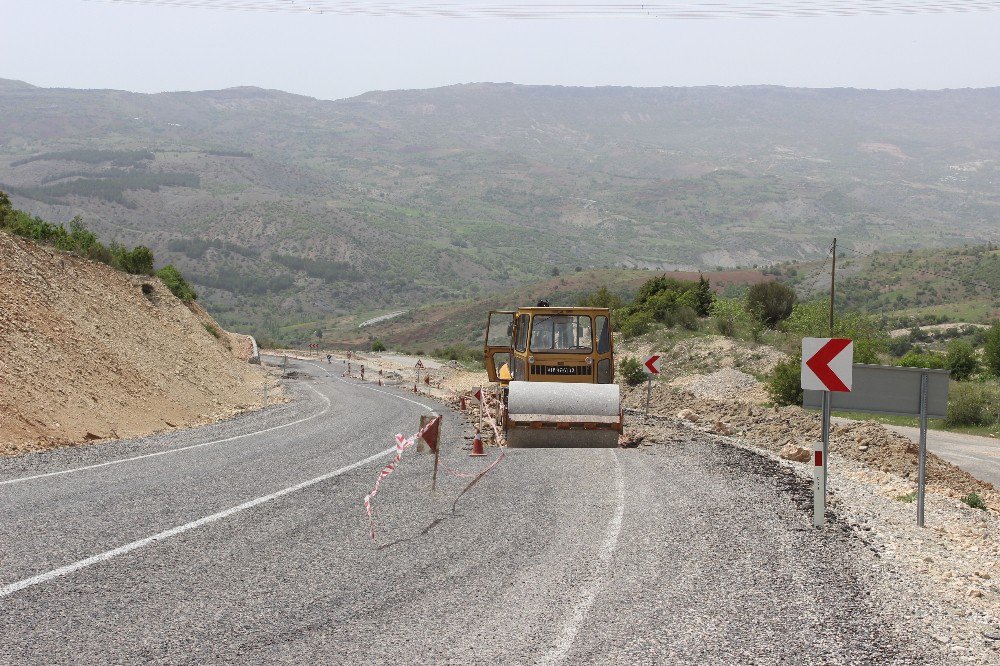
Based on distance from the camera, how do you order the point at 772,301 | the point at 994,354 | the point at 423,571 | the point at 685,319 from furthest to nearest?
the point at 772,301 < the point at 685,319 < the point at 994,354 < the point at 423,571

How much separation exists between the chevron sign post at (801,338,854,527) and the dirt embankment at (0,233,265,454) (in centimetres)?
1384

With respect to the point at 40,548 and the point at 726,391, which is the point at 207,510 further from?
the point at 726,391

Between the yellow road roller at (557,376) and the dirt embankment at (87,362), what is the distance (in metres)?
9.27

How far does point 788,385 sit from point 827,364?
22.8 meters

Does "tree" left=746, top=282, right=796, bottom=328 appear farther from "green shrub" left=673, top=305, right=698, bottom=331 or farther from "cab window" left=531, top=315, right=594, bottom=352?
"cab window" left=531, top=315, right=594, bottom=352

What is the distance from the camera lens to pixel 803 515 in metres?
11.7

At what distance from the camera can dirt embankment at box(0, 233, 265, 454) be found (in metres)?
20.1

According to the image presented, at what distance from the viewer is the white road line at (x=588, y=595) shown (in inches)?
251

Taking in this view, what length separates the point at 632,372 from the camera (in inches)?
1778

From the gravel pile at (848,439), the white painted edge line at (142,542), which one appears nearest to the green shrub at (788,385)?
the gravel pile at (848,439)

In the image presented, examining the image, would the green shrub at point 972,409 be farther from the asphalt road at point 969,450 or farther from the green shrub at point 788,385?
the green shrub at point 788,385

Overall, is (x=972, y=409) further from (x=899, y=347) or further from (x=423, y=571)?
(x=423, y=571)

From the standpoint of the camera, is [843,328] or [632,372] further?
[843,328]

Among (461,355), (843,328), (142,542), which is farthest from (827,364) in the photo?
(461,355)
